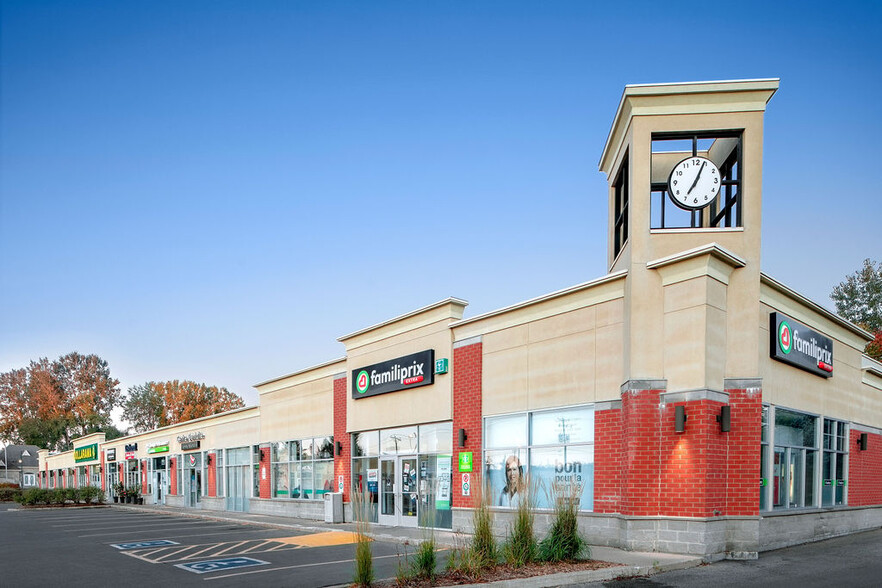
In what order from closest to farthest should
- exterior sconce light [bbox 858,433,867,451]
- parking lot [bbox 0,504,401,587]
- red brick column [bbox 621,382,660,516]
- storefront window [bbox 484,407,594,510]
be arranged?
parking lot [bbox 0,504,401,587], red brick column [bbox 621,382,660,516], storefront window [bbox 484,407,594,510], exterior sconce light [bbox 858,433,867,451]

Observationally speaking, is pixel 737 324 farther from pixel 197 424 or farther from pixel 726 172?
pixel 197 424

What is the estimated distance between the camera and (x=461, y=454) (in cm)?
1777

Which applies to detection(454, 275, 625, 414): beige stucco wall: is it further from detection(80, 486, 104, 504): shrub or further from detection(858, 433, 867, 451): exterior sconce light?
detection(80, 486, 104, 504): shrub

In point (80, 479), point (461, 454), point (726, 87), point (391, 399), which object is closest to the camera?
point (726, 87)

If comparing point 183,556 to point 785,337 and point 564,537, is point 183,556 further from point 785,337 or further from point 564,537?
point 785,337

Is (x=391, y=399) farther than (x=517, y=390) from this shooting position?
Yes

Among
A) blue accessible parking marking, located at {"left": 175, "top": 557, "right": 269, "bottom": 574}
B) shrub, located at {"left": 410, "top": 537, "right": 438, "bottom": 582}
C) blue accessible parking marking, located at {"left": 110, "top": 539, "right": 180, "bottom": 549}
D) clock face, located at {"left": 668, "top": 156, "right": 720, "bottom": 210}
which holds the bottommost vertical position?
blue accessible parking marking, located at {"left": 110, "top": 539, "right": 180, "bottom": 549}

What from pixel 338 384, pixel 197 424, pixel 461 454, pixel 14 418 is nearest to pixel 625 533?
pixel 461 454

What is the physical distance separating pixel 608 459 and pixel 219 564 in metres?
8.10

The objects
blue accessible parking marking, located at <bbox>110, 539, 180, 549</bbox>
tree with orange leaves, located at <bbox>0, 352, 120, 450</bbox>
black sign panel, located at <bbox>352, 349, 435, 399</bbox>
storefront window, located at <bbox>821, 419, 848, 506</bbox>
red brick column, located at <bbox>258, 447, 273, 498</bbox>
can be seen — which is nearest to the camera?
storefront window, located at <bbox>821, 419, 848, 506</bbox>

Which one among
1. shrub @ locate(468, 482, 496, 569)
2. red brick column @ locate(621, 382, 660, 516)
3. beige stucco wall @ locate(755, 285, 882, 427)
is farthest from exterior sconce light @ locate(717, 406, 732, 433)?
shrub @ locate(468, 482, 496, 569)

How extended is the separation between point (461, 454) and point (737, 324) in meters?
7.83

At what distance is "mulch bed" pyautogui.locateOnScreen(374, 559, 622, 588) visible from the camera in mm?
9719

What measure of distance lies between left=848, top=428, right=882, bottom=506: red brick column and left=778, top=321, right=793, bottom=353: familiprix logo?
5146 millimetres
